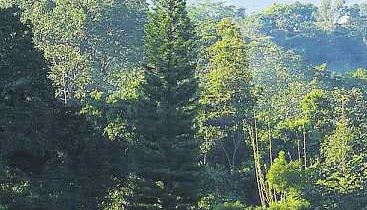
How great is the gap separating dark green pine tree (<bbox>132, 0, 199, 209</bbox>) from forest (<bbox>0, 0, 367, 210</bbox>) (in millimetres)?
31

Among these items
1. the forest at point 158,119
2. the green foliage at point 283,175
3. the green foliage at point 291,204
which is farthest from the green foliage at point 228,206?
the green foliage at point 283,175

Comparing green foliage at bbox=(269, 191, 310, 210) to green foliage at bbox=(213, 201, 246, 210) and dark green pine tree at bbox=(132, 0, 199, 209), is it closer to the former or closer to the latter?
green foliage at bbox=(213, 201, 246, 210)

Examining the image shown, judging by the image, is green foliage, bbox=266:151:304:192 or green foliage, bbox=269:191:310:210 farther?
green foliage, bbox=266:151:304:192

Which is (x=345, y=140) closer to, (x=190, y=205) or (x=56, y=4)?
(x=190, y=205)

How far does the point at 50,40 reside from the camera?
28.9 metres

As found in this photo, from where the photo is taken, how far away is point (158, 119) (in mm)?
19156

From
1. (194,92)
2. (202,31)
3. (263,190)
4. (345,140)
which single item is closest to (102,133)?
(194,92)

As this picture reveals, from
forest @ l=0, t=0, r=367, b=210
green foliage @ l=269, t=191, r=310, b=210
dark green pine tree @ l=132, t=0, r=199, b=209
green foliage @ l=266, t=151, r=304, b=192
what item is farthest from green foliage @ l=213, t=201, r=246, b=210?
dark green pine tree @ l=132, t=0, r=199, b=209

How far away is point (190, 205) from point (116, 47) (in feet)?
43.7

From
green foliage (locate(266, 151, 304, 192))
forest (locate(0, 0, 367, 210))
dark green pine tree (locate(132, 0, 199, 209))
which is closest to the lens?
forest (locate(0, 0, 367, 210))

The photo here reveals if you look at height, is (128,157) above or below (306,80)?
below

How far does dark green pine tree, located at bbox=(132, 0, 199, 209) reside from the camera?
18.6 metres

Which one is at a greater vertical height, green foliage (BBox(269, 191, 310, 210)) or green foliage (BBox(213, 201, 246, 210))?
green foliage (BBox(213, 201, 246, 210))

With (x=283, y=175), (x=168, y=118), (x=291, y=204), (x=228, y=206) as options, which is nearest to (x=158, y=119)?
(x=168, y=118)
